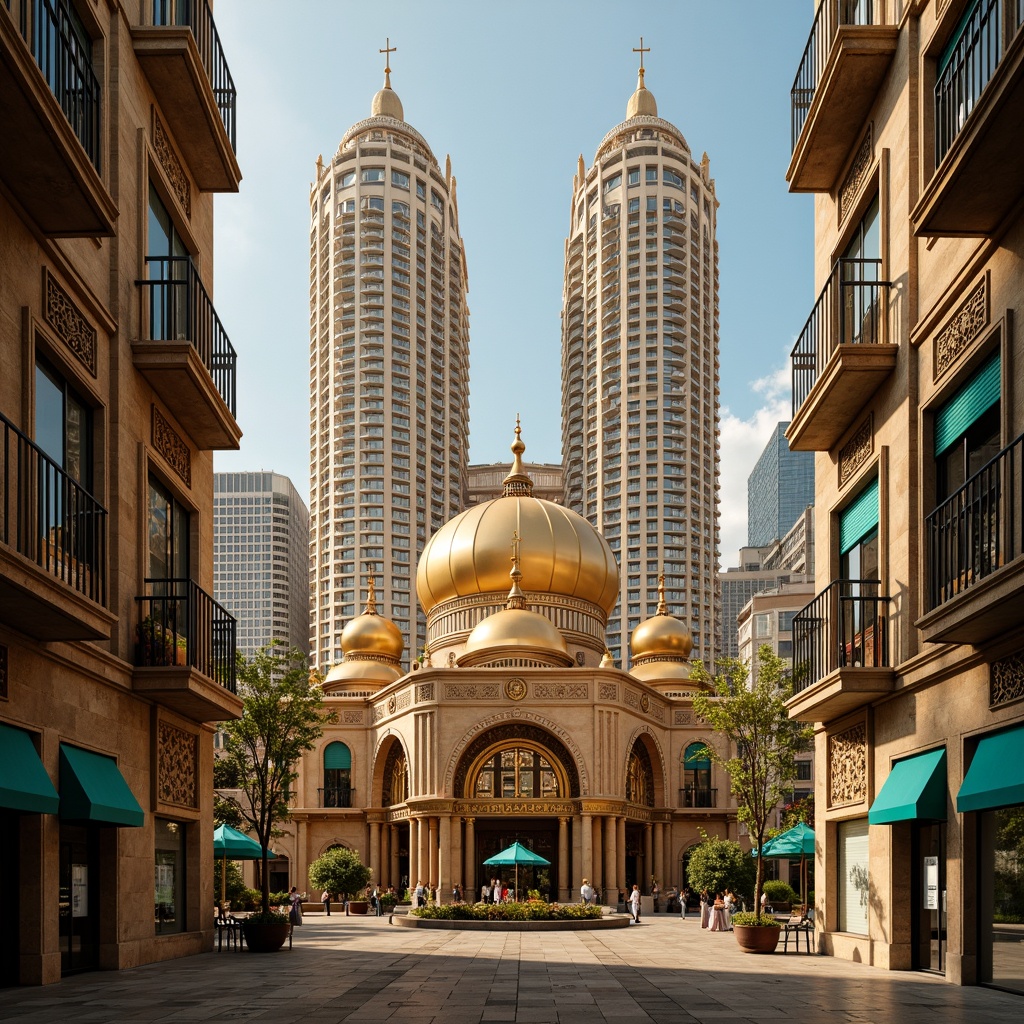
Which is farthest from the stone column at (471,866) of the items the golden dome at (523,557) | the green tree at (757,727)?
the green tree at (757,727)

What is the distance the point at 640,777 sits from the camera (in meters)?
59.4

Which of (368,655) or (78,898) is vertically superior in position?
(368,655)

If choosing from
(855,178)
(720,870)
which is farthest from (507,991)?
(720,870)

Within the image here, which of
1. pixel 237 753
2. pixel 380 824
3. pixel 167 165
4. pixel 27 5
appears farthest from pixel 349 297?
pixel 27 5

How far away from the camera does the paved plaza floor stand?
13.5 m

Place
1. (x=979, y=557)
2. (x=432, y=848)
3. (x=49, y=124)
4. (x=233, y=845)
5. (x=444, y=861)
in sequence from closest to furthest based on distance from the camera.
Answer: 1. (x=49, y=124)
2. (x=979, y=557)
3. (x=233, y=845)
4. (x=444, y=861)
5. (x=432, y=848)

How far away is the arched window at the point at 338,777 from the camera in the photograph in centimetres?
6228

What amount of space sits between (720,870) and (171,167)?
3094 centimetres

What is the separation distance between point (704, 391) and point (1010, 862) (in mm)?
106128

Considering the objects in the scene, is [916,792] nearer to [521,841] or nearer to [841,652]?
[841,652]

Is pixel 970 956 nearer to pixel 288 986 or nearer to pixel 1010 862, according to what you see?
pixel 1010 862

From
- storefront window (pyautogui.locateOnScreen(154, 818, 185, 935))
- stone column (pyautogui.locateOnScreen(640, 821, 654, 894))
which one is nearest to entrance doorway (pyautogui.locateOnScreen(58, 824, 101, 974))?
storefront window (pyautogui.locateOnScreen(154, 818, 185, 935))

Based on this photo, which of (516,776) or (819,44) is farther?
(516,776)

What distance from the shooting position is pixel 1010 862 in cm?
1492
